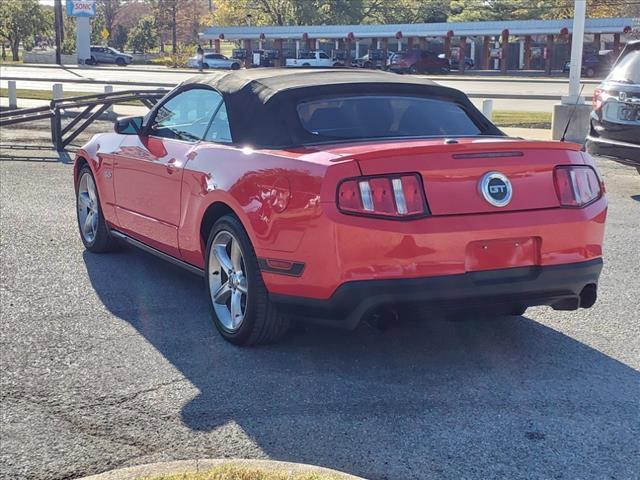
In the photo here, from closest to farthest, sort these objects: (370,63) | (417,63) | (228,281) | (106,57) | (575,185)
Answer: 1. (575,185)
2. (228,281)
3. (417,63)
4. (370,63)
5. (106,57)

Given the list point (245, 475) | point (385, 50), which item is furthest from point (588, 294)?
point (385, 50)

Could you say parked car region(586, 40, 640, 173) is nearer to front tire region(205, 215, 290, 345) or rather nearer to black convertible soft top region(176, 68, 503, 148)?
black convertible soft top region(176, 68, 503, 148)

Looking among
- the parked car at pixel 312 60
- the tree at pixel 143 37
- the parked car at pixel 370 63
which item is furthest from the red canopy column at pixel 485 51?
the tree at pixel 143 37

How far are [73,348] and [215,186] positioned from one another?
1.27 meters

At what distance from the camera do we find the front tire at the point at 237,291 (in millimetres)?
4855

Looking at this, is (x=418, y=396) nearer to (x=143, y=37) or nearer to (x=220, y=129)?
(x=220, y=129)

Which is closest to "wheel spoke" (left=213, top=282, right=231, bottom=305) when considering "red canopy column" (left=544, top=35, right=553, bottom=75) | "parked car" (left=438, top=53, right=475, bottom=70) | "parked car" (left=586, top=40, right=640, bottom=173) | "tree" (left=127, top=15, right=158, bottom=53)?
"parked car" (left=586, top=40, right=640, bottom=173)

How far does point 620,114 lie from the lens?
1051 cm

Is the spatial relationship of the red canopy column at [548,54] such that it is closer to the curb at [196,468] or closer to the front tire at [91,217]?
the front tire at [91,217]

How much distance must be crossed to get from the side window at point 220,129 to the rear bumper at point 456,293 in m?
1.24

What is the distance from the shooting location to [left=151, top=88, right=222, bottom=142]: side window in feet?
19.2

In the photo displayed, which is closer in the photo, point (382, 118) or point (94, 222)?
point (382, 118)

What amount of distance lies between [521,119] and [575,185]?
16.7 metres

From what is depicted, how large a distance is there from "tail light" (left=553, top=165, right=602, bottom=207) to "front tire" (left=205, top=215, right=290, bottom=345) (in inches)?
66.0
